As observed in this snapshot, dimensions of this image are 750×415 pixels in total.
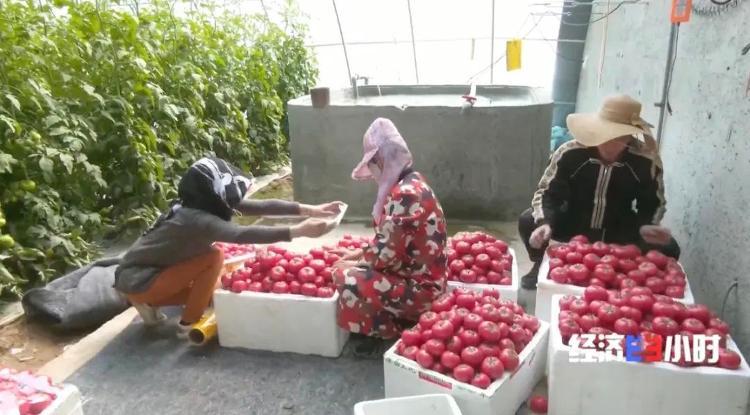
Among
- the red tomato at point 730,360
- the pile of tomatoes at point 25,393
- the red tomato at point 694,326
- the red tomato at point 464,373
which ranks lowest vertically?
the red tomato at point 464,373

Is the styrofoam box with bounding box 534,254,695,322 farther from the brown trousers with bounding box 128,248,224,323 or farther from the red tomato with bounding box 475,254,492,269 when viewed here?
the brown trousers with bounding box 128,248,224,323

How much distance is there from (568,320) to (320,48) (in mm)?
7636

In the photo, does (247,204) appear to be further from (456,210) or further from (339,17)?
(339,17)

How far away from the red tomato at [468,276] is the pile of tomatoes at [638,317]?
24.0 inches

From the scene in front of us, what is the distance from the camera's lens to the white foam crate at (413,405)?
2.02 metres

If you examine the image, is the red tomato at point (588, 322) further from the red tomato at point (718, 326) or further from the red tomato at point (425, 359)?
the red tomato at point (425, 359)

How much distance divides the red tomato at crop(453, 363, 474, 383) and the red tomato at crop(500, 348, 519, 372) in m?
0.14

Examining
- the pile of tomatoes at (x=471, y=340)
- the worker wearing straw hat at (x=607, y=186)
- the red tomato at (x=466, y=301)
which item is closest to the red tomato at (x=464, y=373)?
the pile of tomatoes at (x=471, y=340)

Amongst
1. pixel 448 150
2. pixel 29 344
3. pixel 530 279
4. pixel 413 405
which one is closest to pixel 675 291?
pixel 530 279

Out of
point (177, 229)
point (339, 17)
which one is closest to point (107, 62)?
point (177, 229)

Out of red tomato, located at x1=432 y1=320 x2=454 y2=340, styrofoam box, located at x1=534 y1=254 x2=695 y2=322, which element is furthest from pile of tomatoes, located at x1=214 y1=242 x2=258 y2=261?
styrofoam box, located at x1=534 y1=254 x2=695 y2=322

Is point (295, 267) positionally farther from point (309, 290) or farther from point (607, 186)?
point (607, 186)

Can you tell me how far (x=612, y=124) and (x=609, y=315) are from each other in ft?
3.73

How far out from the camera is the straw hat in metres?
2.85
